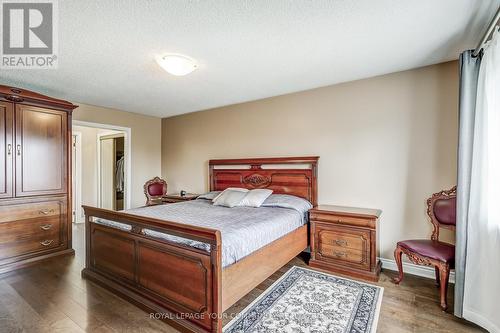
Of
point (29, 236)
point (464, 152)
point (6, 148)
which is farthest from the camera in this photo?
point (29, 236)

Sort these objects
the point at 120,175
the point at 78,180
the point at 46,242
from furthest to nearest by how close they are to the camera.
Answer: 1. the point at 120,175
2. the point at 78,180
3. the point at 46,242

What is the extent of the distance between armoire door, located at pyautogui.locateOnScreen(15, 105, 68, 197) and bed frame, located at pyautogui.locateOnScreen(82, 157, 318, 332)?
1.13 meters

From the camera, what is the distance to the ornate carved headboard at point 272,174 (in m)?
3.67

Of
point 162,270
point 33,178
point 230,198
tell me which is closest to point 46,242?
point 33,178

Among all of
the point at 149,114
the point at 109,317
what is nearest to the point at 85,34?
the point at 109,317

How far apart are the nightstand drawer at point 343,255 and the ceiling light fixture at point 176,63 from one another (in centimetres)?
264

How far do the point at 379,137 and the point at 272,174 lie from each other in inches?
64.1

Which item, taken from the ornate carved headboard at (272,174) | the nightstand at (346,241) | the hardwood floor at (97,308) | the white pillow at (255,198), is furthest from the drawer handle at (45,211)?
the nightstand at (346,241)

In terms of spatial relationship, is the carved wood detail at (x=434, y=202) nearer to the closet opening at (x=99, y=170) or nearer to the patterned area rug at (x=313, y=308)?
the patterned area rug at (x=313, y=308)

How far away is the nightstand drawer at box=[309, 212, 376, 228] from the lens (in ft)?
9.31

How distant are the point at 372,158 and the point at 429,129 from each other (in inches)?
27.3

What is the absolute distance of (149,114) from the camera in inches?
211

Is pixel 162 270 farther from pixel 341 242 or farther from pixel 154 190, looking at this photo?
pixel 154 190

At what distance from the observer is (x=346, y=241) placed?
2.97 meters
